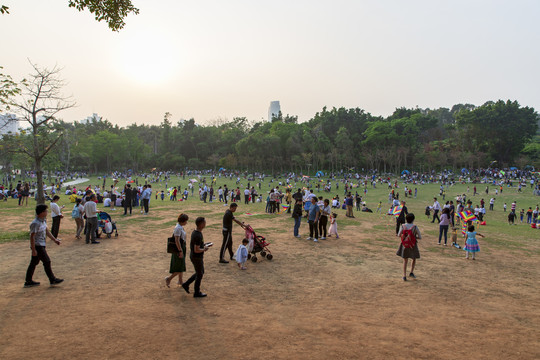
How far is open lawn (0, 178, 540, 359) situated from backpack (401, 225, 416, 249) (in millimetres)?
855

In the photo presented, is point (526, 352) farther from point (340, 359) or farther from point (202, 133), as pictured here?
point (202, 133)

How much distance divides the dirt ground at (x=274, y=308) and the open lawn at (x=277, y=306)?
0.08 ft

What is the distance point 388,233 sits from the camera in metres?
13.4

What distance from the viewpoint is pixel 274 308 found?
19.1 feet

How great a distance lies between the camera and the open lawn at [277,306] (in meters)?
4.47

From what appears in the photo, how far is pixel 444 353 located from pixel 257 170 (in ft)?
222

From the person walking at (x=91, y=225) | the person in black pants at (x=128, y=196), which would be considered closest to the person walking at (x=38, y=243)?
the person walking at (x=91, y=225)

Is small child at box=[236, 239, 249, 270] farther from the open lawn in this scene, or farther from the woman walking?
the woman walking

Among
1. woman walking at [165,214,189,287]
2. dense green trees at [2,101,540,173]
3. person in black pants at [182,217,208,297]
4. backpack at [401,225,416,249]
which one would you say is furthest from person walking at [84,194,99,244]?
dense green trees at [2,101,540,173]

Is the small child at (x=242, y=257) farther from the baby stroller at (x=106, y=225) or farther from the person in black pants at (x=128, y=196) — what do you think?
the person in black pants at (x=128, y=196)

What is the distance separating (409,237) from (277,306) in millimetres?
3743

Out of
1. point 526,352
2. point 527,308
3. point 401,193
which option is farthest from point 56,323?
point 401,193

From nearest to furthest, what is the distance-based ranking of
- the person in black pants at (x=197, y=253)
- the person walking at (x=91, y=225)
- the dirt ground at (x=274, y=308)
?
the dirt ground at (x=274, y=308) → the person in black pants at (x=197, y=253) → the person walking at (x=91, y=225)

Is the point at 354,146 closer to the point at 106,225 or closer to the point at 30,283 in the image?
the point at 106,225
